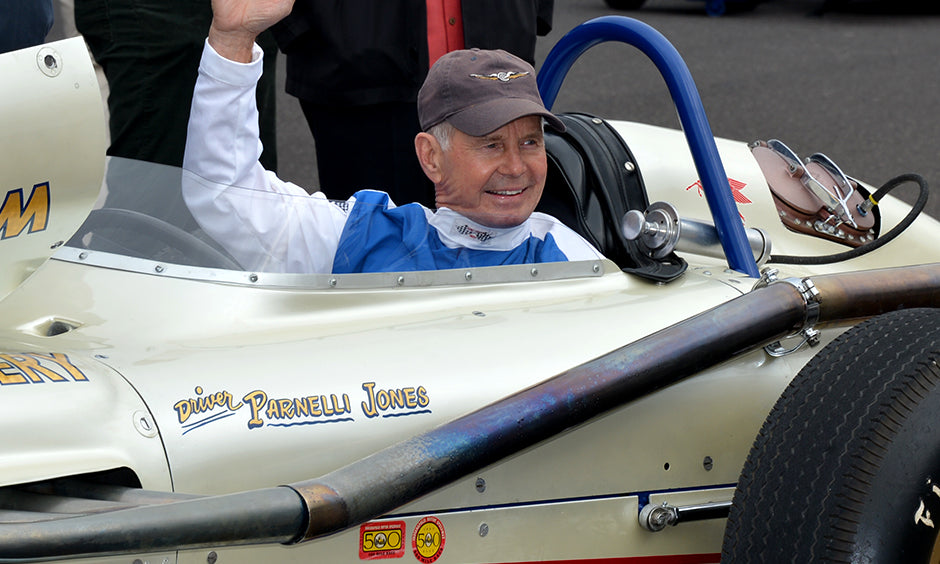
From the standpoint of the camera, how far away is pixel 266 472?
5.51 feet

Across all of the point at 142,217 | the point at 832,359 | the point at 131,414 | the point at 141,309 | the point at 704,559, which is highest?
the point at 142,217

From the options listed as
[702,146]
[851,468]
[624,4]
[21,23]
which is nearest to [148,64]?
[21,23]

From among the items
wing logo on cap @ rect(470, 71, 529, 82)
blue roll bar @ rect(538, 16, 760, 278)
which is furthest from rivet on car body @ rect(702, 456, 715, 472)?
wing logo on cap @ rect(470, 71, 529, 82)

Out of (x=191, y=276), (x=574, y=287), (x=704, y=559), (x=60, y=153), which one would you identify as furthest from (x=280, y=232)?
(x=704, y=559)

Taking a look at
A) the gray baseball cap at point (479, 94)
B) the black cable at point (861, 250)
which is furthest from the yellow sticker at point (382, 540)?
the black cable at point (861, 250)

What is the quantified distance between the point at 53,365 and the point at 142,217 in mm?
335

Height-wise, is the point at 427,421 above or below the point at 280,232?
below

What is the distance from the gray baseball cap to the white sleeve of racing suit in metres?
0.29

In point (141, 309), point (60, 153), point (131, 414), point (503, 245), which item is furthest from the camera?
point (503, 245)

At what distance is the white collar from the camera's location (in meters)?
2.25

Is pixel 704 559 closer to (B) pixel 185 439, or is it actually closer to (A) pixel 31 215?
(B) pixel 185 439

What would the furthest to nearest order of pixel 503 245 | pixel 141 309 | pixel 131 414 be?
1. pixel 503 245
2. pixel 141 309
3. pixel 131 414

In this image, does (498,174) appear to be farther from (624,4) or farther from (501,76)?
(624,4)

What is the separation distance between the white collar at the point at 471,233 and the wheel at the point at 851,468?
2.05 feet
